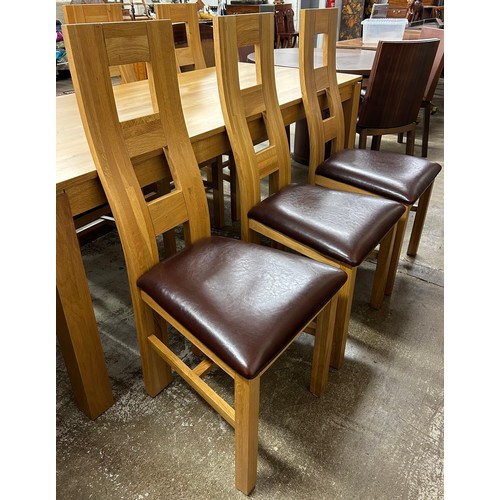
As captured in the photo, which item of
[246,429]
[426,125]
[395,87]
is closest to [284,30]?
[426,125]

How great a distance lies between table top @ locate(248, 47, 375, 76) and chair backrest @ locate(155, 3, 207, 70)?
649mm

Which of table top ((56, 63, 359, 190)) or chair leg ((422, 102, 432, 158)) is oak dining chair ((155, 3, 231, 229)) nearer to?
table top ((56, 63, 359, 190))

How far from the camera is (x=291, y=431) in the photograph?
130 cm

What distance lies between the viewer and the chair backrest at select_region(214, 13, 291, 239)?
53.4 inches

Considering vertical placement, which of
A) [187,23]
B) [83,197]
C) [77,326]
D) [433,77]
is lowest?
[77,326]

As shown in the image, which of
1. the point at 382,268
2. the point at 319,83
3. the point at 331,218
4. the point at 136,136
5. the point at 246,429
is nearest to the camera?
the point at 246,429

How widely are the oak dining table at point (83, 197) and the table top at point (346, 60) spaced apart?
1.08 metres

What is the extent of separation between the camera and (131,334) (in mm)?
1695

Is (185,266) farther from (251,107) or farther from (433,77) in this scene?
(433,77)

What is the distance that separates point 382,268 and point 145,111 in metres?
1.15

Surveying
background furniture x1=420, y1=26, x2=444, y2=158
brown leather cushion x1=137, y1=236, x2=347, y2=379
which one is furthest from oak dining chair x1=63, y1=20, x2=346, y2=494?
background furniture x1=420, y1=26, x2=444, y2=158

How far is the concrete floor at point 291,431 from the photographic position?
3.79 feet
